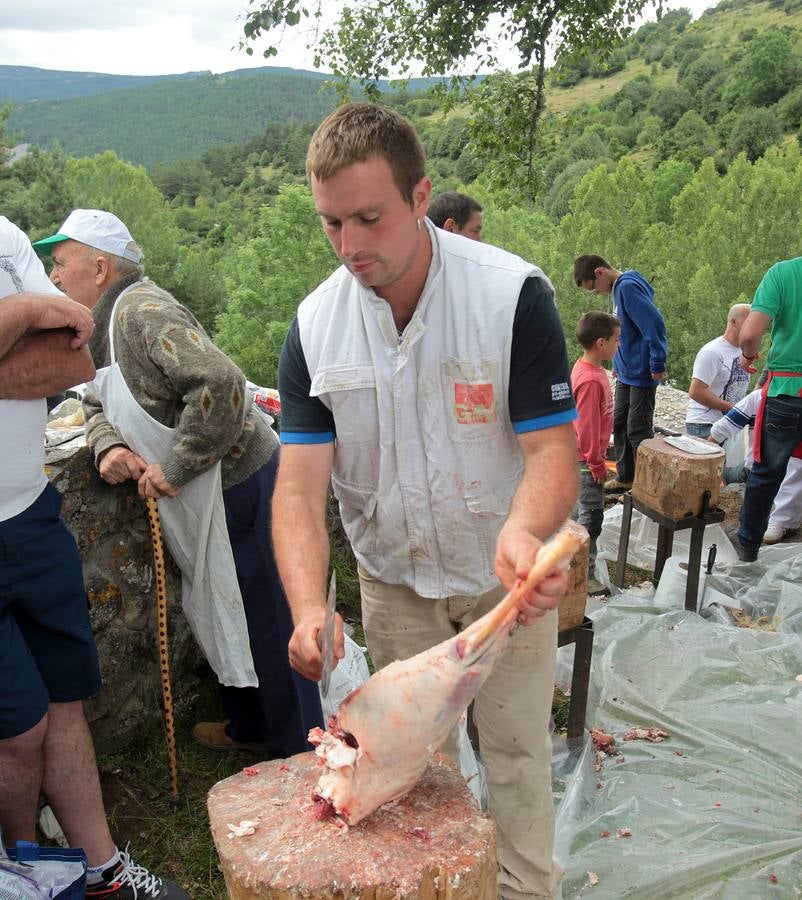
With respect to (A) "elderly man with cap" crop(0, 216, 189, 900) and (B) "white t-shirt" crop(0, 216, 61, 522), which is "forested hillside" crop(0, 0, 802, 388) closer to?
(B) "white t-shirt" crop(0, 216, 61, 522)

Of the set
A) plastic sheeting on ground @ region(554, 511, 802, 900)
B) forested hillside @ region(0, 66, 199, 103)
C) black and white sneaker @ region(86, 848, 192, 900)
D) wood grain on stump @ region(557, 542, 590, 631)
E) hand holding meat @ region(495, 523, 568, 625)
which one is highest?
forested hillside @ region(0, 66, 199, 103)

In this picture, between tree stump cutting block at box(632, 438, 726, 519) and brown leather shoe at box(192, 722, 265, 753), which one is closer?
brown leather shoe at box(192, 722, 265, 753)

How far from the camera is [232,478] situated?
287 centimetres

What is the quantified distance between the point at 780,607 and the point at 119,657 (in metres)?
3.58

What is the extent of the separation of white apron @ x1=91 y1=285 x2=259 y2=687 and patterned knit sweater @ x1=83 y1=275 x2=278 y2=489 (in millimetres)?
52

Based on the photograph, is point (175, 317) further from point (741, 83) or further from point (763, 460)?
point (741, 83)

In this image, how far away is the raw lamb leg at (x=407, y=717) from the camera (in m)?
1.54

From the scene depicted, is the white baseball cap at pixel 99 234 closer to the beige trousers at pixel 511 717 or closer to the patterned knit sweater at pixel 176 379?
the patterned knit sweater at pixel 176 379

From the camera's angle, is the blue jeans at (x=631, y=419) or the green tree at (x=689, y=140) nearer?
the blue jeans at (x=631, y=419)

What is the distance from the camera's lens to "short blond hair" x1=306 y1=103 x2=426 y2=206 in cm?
174

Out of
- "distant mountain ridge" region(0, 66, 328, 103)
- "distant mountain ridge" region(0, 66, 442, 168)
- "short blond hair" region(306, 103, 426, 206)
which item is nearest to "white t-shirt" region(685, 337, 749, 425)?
"short blond hair" region(306, 103, 426, 206)

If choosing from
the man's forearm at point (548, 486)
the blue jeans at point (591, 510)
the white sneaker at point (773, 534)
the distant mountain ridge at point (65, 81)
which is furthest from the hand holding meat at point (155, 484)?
the distant mountain ridge at point (65, 81)

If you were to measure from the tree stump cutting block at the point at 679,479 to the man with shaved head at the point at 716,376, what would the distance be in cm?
157

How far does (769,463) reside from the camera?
4.99m
